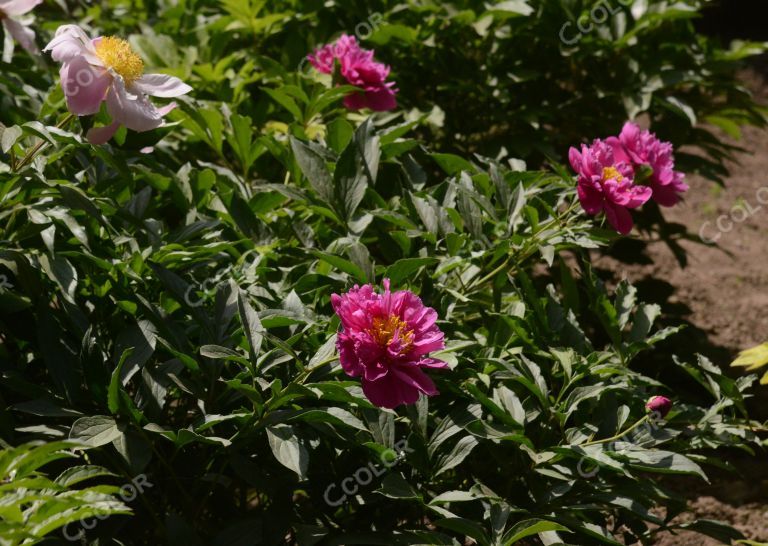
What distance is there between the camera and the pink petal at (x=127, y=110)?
1483mm

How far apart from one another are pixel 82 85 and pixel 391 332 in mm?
646

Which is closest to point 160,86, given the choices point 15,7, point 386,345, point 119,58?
point 119,58

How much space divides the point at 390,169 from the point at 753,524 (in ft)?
4.95

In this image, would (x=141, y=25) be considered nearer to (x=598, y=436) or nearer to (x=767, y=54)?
(x=598, y=436)

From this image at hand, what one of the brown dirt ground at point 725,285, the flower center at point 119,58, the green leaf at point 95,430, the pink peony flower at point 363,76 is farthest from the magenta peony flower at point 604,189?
the green leaf at point 95,430

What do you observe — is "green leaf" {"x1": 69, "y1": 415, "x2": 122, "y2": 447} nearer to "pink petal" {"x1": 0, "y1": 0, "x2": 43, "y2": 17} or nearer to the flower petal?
the flower petal

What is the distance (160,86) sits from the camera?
159 centimetres

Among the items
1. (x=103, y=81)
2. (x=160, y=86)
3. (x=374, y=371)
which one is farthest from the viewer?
(x=160, y=86)

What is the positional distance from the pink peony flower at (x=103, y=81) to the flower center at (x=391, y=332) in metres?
0.52

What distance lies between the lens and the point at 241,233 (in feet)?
6.38

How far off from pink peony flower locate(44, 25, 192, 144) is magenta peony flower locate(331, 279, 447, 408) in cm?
48

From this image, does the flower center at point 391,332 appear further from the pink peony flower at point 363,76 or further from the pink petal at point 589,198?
the pink peony flower at point 363,76

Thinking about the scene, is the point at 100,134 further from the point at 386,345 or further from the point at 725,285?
the point at 725,285

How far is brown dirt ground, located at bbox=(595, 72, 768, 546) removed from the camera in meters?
2.70
